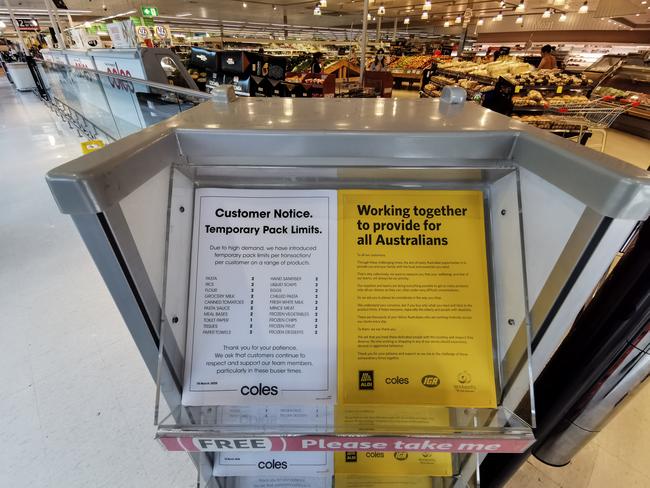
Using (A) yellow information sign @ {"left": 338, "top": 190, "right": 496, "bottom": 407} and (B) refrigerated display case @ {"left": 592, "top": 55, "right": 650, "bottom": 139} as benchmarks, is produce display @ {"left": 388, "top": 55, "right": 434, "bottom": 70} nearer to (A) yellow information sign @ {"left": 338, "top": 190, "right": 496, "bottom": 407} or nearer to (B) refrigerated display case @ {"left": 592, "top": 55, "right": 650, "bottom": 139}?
(B) refrigerated display case @ {"left": 592, "top": 55, "right": 650, "bottom": 139}

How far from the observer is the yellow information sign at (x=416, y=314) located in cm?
66

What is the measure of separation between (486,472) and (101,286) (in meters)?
2.59

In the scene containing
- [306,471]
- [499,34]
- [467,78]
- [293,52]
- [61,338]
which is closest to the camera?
[306,471]

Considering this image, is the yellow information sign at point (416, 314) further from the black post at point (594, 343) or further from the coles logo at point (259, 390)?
the black post at point (594, 343)

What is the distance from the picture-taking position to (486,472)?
1301 millimetres

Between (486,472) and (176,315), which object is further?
(486,472)

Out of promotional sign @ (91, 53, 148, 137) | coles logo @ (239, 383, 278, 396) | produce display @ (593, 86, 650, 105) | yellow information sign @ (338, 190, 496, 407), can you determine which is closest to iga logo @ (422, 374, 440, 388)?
yellow information sign @ (338, 190, 496, 407)

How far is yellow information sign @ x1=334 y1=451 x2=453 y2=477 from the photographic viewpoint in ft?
2.86

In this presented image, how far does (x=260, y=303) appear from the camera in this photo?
0.66m

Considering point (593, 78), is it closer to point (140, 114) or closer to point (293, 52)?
point (140, 114)

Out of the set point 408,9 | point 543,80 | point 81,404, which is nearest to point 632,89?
point 543,80

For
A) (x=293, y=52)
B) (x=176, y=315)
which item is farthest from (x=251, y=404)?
(x=293, y=52)

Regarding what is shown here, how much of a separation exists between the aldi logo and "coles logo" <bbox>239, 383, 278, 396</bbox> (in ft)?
0.56

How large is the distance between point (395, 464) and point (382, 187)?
736 millimetres
